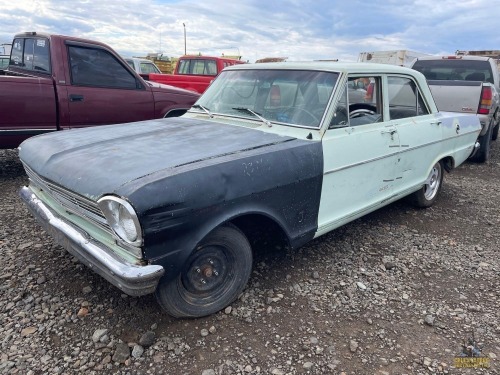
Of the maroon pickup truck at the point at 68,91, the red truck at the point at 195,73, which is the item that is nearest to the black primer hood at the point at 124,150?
the maroon pickup truck at the point at 68,91

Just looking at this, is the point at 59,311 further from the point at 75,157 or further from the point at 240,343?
the point at 240,343

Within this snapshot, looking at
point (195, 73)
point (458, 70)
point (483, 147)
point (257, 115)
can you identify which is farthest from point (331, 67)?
point (195, 73)

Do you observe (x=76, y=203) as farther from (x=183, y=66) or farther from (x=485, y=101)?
(x=183, y=66)

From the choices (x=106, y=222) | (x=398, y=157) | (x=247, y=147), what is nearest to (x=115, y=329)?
(x=106, y=222)

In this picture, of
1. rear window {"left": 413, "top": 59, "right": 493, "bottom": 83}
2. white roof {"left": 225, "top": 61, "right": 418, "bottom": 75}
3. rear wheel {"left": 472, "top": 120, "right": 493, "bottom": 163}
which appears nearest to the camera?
white roof {"left": 225, "top": 61, "right": 418, "bottom": 75}

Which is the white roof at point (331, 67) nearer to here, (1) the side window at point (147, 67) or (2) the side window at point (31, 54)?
(2) the side window at point (31, 54)

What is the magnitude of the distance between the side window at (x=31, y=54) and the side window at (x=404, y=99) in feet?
14.8

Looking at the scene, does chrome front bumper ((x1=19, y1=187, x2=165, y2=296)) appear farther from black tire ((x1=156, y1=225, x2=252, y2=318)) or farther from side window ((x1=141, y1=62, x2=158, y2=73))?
side window ((x1=141, y1=62, x2=158, y2=73))

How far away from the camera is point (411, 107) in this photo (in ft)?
13.7

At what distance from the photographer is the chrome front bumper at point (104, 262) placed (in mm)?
2070

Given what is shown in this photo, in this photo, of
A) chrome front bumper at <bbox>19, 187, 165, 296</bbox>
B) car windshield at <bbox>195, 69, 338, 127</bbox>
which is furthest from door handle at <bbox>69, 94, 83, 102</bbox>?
chrome front bumper at <bbox>19, 187, 165, 296</bbox>

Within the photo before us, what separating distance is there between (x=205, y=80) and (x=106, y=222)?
25.4 ft

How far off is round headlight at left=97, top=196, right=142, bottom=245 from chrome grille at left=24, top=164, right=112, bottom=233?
0.09m

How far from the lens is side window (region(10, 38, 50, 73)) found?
17.6 feet
